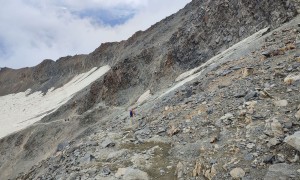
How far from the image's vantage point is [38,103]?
8888 centimetres

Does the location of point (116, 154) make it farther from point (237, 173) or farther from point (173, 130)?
point (237, 173)

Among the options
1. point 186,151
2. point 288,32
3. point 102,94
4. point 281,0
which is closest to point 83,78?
point 102,94

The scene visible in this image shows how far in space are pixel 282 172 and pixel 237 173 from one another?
5.45 ft

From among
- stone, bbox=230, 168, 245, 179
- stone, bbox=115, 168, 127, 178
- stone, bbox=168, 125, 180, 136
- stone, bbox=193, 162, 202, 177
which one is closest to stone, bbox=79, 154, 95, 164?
stone, bbox=115, 168, 127, 178

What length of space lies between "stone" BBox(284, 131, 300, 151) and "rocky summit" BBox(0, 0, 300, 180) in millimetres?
35

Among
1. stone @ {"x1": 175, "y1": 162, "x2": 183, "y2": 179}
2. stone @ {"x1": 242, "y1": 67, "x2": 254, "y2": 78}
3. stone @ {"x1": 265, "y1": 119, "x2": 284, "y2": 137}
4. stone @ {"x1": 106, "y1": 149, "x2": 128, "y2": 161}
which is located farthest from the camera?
stone @ {"x1": 242, "y1": 67, "x2": 254, "y2": 78}

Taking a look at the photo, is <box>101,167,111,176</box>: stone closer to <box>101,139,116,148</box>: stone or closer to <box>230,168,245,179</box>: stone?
<box>101,139,116,148</box>: stone

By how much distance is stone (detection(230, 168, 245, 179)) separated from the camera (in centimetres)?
1289

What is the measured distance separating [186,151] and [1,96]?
4673 inches

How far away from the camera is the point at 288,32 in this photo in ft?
86.0

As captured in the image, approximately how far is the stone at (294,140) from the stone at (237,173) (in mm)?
1900

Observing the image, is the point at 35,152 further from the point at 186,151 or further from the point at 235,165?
the point at 235,165

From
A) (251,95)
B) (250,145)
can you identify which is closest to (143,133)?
(251,95)

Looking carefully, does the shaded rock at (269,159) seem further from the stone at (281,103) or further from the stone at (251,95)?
the stone at (251,95)
